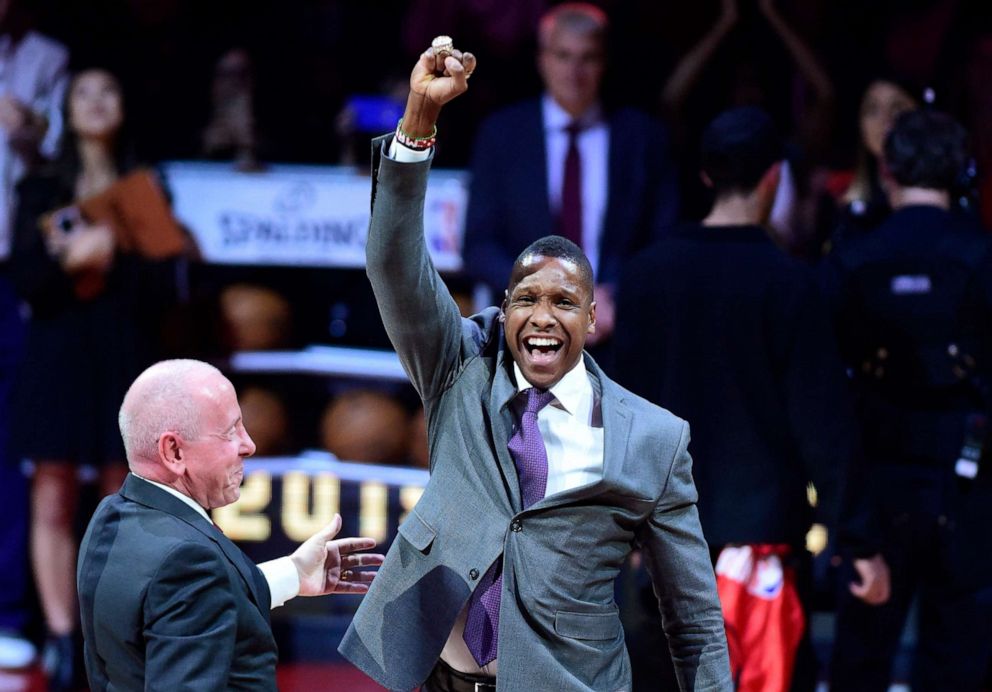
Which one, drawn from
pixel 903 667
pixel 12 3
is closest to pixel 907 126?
pixel 903 667

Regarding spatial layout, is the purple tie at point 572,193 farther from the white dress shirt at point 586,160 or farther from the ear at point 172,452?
the ear at point 172,452

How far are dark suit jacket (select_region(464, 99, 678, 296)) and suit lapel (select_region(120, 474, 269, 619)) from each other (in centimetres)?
282

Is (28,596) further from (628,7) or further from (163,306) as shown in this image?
(628,7)

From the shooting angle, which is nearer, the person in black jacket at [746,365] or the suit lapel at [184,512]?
the suit lapel at [184,512]

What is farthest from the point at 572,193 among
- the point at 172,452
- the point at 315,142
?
the point at 172,452

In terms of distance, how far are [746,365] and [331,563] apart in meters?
1.31

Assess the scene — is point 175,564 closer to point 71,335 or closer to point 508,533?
point 508,533

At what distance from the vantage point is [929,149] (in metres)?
4.43

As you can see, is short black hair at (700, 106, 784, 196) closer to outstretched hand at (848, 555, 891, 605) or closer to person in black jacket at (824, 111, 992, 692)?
person in black jacket at (824, 111, 992, 692)

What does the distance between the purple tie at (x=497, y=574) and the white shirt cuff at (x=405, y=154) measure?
21.9 inches

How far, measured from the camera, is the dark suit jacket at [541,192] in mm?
5527

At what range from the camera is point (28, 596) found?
20.9 feet

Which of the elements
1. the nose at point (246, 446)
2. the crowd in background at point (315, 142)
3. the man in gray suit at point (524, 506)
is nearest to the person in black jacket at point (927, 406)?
the crowd in background at point (315, 142)

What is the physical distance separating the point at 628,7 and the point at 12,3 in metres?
2.62
